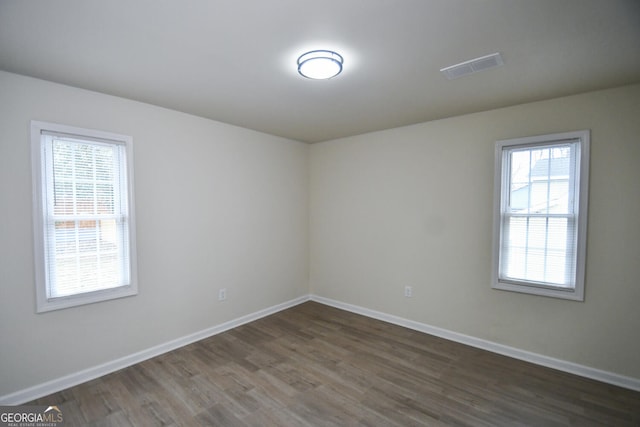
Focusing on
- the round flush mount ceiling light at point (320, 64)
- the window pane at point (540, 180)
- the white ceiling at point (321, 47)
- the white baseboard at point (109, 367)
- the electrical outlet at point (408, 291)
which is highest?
the white ceiling at point (321, 47)

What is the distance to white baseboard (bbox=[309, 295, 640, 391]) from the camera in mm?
2559

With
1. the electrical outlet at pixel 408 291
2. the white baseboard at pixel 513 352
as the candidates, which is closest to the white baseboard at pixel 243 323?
the white baseboard at pixel 513 352

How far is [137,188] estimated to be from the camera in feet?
9.61

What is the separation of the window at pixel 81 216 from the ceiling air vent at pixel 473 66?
2926mm

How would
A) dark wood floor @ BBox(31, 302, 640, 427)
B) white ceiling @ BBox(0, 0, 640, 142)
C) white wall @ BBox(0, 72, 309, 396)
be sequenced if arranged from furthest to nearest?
white wall @ BBox(0, 72, 309, 396)
dark wood floor @ BBox(31, 302, 640, 427)
white ceiling @ BBox(0, 0, 640, 142)

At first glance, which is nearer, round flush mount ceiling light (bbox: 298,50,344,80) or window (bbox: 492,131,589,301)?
round flush mount ceiling light (bbox: 298,50,344,80)

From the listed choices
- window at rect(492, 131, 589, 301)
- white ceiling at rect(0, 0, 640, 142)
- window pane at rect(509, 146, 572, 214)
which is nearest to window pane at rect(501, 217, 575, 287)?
window at rect(492, 131, 589, 301)

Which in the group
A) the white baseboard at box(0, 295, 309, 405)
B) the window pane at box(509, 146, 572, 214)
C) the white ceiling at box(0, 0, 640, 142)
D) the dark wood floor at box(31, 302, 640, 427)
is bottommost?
the dark wood floor at box(31, 302, 640, 427)

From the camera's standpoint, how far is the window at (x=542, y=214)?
271 cm

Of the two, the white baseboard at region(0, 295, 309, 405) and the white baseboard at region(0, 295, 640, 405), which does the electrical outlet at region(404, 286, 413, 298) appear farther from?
the white baseboard at region(0, 295, 309, 405)

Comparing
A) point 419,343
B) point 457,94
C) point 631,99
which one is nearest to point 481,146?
point 457,94

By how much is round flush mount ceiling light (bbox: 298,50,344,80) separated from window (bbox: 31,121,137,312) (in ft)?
6.33

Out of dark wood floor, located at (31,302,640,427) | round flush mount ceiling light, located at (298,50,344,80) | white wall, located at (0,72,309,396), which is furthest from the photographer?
white wall, located at (0,72,309,396)

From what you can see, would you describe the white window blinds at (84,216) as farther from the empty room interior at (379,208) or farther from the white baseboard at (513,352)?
the white baseboard at (513,352)
